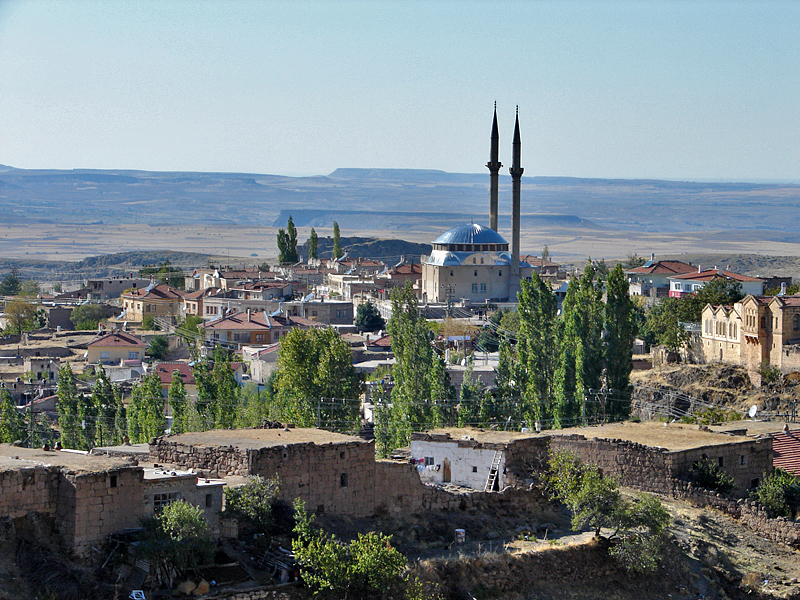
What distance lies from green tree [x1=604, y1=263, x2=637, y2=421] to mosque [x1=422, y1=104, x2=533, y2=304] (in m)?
51.3

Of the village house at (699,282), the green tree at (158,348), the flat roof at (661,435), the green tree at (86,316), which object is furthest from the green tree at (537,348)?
the green tree at (86,316)

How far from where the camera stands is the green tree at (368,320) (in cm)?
7288

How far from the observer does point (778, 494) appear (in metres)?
24.2

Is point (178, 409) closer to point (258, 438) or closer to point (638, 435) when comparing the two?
point (638, 435)

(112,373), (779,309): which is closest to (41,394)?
(112,373)

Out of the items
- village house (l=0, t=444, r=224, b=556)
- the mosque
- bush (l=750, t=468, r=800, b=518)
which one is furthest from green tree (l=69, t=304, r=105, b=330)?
village house (l=0, t=444, r=224, b=556)

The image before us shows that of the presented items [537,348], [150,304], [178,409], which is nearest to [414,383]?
[537,348]

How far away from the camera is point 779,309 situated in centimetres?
4606

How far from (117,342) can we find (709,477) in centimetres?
4243

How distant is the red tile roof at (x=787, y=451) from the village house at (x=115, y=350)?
1472 inches

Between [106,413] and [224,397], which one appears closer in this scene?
[224,397]

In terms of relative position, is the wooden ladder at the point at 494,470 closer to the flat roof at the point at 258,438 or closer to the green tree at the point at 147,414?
the flat roof at the point at 258,438

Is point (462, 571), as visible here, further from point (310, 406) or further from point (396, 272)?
point (396, 272)

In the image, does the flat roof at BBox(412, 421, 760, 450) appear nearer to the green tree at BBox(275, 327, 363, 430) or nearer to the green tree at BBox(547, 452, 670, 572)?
the green tree at BBox(547, 452, 670, 572)
